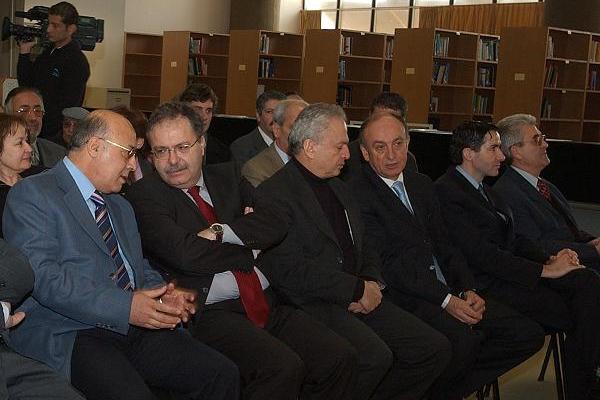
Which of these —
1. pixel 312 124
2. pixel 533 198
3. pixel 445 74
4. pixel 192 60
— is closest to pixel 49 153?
pixel 312 124

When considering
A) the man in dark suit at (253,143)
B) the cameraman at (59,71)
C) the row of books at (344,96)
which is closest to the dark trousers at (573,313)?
the man in dark suit at (253,143)

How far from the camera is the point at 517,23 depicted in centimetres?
1575

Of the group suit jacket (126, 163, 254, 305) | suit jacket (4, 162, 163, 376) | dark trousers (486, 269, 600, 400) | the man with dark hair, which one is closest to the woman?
suit jacket (126, 163, 254, 305)

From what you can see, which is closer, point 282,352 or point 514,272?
point 282,352

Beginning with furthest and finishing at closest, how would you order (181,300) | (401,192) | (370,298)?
1. (401,192)
2. (370,298)
3. (181,300)

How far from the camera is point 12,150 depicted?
3188 millimetres

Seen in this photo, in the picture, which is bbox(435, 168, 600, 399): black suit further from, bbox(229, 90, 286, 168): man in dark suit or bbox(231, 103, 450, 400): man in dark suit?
bbox(229, 90, 286, 168): man in dark suit

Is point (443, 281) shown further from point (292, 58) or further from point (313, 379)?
point (292, 58)

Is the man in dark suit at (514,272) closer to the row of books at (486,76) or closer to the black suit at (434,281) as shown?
→ the black suit at (434,281)

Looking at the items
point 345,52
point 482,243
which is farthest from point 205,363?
point 345,52

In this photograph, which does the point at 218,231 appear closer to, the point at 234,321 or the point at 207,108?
the point at 234,321

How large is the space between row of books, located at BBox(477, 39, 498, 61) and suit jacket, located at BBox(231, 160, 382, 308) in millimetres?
10179

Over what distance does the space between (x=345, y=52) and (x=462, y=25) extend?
12.2 feet

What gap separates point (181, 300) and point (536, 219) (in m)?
2.31
